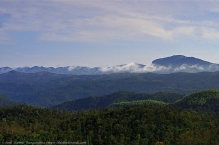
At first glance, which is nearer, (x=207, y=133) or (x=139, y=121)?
(x=207, y=133)

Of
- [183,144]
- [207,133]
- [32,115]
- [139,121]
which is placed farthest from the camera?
[32,115]

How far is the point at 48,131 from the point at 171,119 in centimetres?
5807

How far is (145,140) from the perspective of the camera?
11556cm

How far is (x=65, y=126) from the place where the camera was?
136 meters

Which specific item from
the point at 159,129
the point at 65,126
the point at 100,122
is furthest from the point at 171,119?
the point at 65,126

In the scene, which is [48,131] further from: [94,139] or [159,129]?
[159,129]

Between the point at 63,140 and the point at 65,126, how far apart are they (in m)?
22.8

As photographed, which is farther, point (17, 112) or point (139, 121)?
point (17, 112)

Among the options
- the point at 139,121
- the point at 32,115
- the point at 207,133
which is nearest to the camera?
the point at 207,133

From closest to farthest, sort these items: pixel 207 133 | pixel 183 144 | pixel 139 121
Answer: pixel 183 144 → pixel 207 133 → pixel 139 121

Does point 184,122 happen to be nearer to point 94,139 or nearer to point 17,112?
point 94,139

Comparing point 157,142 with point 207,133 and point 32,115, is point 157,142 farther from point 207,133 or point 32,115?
point 32,115

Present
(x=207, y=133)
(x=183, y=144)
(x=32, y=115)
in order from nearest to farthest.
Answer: (x=183, y=144), (x=207, y=133), (x=32, y=115)

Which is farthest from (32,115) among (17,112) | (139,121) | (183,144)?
(183,144)
